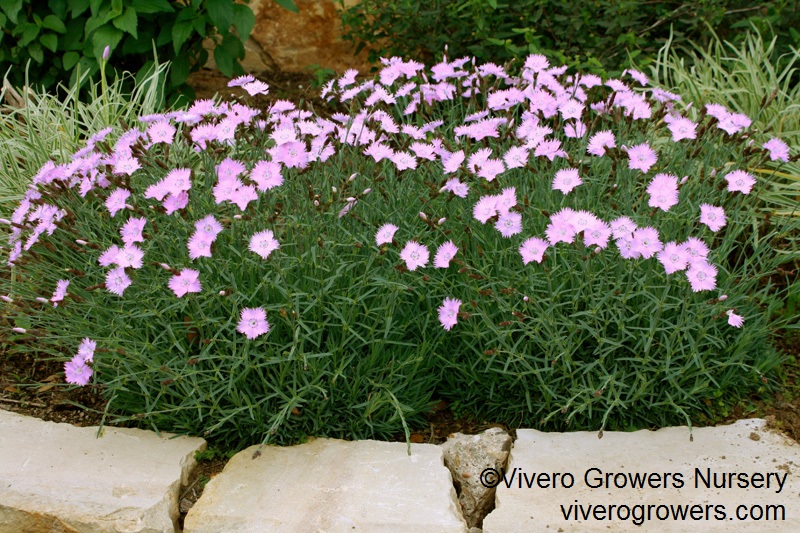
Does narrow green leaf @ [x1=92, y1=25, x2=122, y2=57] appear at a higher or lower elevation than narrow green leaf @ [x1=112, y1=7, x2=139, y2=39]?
lower

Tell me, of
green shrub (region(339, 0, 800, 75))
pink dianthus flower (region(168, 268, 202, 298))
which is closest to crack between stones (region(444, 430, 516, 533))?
pink dianthus flower (region(168, 268, 202, 298))

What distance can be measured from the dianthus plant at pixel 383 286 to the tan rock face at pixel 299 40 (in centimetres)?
275

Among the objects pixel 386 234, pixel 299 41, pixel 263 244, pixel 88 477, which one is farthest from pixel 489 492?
pixel 299 41

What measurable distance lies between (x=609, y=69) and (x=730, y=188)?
7.66ft

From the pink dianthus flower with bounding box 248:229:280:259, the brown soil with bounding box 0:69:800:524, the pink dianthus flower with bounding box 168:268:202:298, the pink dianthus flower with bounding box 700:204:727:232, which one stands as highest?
the pink dianthus flower with bounding box 700:204:727:232

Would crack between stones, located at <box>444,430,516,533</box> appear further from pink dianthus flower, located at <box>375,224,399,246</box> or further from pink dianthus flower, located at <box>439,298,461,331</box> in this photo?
pink dianthus flower, located at <box>375,224,399,246</box>

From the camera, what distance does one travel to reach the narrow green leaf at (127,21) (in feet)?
13.0

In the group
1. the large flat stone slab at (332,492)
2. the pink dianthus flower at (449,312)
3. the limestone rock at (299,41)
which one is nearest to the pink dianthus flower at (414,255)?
the pink dianthus flower at (449,312)

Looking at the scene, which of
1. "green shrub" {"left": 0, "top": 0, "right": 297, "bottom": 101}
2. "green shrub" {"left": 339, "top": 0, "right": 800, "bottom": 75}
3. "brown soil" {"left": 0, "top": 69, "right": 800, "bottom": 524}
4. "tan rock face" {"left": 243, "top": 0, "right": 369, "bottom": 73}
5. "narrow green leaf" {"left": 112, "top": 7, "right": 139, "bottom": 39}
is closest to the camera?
"brown soil" {"left": 0, "top": 69, "right": 800, "bottom": 524}

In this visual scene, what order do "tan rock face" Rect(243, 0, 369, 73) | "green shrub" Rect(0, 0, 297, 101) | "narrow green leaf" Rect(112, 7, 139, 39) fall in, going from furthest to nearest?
"tan rock face" Rect(243, 0, 369, 73) < "green shrub" Rect(0, 0, 297, 101) < "narrow green leaf" Rect(112, 7, 139, 39)

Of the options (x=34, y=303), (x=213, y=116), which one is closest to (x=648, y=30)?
(x=213, y=116)

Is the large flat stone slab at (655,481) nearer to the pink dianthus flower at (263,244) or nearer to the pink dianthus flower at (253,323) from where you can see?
the pink dianthus flower at (253,323)

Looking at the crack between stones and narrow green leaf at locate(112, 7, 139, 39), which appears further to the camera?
narrow green leaf at locate(112, 7, 139, 39)

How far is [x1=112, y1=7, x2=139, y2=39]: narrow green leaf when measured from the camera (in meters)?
3.97
